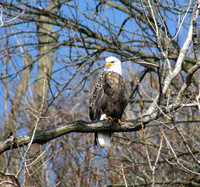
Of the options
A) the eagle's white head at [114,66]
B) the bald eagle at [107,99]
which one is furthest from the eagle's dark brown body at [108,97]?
the eagle's white head at [114,66]

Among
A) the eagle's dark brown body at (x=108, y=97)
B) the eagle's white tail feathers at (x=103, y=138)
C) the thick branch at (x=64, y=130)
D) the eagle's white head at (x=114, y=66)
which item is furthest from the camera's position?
the eagle's white head at (x=114, y=66)

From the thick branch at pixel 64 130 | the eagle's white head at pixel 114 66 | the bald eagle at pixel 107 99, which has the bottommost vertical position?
the thick branch at pixel 64 130

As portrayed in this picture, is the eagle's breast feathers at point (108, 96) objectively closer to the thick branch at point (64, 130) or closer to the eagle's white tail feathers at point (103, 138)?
the eagle's white tail feathers at point (103, 138)

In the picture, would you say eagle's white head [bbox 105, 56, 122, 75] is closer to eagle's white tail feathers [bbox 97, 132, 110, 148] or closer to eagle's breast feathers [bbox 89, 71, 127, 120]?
eagle's breast feathers [bbox 89, 71, 127, 120]

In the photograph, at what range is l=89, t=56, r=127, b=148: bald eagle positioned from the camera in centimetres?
511

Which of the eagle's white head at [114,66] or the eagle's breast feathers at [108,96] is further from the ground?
the eagle's white head at [114,66]

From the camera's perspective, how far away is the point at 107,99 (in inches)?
203

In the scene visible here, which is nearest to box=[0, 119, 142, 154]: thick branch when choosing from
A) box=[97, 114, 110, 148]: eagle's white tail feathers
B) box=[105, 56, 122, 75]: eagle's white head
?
box=[97, 114, 110, 148]: eagle's white tail feathers

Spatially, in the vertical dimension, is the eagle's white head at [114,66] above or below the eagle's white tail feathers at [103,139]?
above

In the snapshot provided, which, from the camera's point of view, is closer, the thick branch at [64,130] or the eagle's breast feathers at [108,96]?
the thick branch at [64,130]

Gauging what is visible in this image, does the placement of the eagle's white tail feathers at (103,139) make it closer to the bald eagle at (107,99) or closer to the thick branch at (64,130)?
the bald eagle at (107,99)

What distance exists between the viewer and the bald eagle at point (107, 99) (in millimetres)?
5113

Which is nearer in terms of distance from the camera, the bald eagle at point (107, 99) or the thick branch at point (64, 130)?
the thick branch at point (64, 130)

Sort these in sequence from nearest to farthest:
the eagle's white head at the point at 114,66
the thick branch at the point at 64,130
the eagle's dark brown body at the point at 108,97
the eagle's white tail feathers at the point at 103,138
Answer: the thick branch at the point at 64,130 → the eagle's white tail feathers at the point at 103,138 → the eagle's dark brown body at the point at 108,97 → the eagle's white head at the point at 114,66
